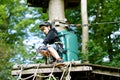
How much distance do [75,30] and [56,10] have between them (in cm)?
880

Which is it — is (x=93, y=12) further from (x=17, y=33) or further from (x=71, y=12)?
(x=17, y=33)

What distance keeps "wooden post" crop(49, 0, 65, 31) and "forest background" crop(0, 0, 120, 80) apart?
2.18m

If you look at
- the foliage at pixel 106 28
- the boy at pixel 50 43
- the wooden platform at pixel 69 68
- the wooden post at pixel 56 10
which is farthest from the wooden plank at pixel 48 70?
the foliage at pixel 106 28

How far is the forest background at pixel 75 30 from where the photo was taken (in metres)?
13.2

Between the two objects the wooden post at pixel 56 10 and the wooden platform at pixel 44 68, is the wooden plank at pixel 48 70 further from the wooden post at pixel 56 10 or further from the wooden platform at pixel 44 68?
the wooden post at pixel 56 10

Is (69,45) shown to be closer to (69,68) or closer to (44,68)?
(44,68)

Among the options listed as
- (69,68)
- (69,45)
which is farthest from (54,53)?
(69,45)

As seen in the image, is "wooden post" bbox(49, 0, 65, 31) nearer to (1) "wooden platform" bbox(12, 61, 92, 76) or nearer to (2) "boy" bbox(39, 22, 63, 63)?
(2) "boy" bbox(39, 22, 63, 63)

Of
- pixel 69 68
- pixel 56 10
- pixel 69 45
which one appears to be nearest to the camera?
pixel 69 68

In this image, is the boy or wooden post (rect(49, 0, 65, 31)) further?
wooden post (rect(49, 0, 65, 31))

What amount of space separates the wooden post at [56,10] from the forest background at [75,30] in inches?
86.0

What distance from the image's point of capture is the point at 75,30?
17359 mm

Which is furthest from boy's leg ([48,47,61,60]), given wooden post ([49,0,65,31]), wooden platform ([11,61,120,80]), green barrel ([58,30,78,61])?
wooden post ([49,0,65,31])

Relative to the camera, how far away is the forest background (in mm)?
13172
